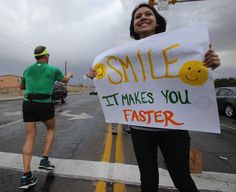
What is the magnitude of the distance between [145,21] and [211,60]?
2.35 feet

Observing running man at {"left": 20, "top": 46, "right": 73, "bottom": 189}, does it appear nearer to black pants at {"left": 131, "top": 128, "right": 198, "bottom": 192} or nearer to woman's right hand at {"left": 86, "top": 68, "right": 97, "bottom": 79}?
woman's right hand at {"left": 86, "top": 68, "right": 97, "bottom": 79}

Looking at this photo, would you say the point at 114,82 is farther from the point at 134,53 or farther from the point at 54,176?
the point at 54,176

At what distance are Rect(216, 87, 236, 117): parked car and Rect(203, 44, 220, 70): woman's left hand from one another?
9.82 metres

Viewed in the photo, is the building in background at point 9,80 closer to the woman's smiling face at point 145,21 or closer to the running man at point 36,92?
the running man at point 36,92

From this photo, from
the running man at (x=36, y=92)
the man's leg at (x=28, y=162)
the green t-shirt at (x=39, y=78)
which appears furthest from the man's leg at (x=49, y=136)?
the green t-shirt at (x=39, y=78)

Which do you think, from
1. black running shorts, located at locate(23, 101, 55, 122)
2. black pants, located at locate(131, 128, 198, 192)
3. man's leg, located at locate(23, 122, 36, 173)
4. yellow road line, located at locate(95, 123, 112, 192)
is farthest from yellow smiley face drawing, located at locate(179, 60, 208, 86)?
man's leg, located at locate(23, 122, 36, 173)

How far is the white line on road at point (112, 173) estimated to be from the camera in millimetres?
3295

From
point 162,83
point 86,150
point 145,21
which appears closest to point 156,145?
point 162,83

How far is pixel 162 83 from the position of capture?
2109mm

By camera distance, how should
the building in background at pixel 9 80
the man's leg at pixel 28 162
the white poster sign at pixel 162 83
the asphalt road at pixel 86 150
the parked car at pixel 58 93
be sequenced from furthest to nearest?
the building in background at pixel 9 80, the parked car at pixel 58 93, the asphalt road at pixel 86 150, the man's leg at pixel 28 162, the white poster sign at pixel 162 83

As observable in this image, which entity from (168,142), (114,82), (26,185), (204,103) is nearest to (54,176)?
(26,185)

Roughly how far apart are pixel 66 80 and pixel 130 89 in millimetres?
1589

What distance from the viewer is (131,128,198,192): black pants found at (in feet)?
6.47

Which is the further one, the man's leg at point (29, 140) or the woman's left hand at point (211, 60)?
the man's leg at point (29, 140)
